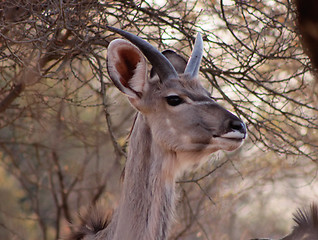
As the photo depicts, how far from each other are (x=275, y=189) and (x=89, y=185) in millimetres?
5776

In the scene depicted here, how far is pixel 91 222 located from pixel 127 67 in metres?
1.41

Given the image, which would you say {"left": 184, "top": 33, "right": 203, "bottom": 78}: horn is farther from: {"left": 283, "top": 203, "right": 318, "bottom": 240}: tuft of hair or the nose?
{"left": 283, "top": 203, "right": 318, "bottom": 240}: tuft of hair

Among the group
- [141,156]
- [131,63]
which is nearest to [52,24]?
[131,63]

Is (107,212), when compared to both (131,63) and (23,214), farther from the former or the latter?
(23,214)

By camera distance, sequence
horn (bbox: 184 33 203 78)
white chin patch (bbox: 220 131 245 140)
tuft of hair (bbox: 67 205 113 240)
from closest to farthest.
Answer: white chin patch (bbox: 220 131 245 140)
horn (bbox: 184 33 203 78)
tuft of hair (bbox: 67 205 113 240)

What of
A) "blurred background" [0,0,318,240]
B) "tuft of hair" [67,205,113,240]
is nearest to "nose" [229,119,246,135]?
"blurred background" [0,0,318,240]

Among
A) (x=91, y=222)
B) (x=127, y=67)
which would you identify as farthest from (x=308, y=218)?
(x=127, y=67)

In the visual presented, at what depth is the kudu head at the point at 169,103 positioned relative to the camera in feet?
11.6

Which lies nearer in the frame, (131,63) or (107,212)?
(131,63)

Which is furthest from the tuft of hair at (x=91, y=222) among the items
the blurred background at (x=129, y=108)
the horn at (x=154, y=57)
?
the horn at (x=154, y=57)

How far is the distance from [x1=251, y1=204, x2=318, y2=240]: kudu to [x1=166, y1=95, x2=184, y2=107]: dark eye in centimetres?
142

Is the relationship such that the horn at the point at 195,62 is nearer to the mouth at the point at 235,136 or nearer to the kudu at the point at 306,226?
the mouth at the point at 235,136

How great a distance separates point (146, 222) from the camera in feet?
11.9

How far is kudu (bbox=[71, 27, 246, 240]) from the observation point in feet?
11.8
